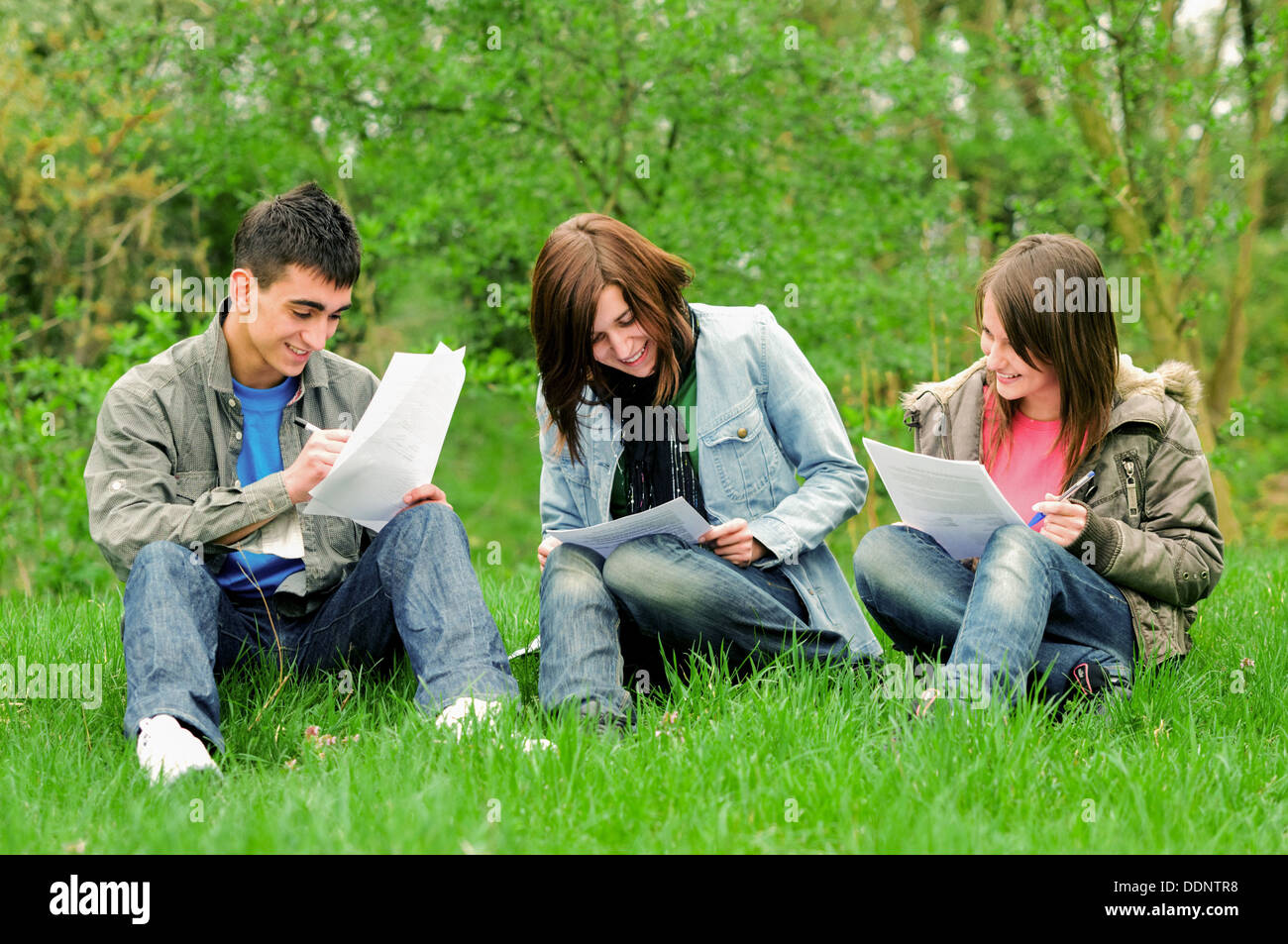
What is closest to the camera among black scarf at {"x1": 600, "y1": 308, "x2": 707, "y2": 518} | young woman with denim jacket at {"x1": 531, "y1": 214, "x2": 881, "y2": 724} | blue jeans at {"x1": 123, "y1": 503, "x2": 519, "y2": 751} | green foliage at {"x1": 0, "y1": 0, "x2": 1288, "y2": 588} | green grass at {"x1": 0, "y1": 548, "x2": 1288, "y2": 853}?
green grass at {"x1": 0, "y1": 548, "x2": 1288, "y2": 853}

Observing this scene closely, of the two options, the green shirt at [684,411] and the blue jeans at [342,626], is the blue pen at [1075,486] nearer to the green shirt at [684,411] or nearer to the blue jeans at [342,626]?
the green shirt at [684,411]

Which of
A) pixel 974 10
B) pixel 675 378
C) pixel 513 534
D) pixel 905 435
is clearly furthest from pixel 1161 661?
pixel 974 10

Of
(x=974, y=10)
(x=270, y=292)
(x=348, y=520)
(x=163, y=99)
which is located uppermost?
(x=974, y=10)

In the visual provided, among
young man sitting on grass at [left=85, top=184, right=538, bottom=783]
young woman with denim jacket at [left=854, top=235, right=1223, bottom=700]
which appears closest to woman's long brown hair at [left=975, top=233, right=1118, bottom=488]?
young woman with denim jacket at [left=854, top=235, right=1223, bottom=700]

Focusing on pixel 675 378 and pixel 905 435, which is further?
pixel 905 435

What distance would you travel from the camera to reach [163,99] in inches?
274

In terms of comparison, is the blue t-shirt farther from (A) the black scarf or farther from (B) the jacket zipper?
(B) the jacket zipper

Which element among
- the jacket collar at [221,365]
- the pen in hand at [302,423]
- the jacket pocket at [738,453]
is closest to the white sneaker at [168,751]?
the pen in hand at [302,423]

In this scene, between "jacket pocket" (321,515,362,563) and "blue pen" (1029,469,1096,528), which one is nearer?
"blue pen" (1029,469,1096,528)

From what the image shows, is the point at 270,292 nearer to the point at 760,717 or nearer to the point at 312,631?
the point at 312,631

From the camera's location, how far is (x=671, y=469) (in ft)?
9.71

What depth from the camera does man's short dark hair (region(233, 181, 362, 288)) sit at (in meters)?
2.78

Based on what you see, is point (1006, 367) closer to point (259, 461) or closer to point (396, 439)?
point (396, 439)
